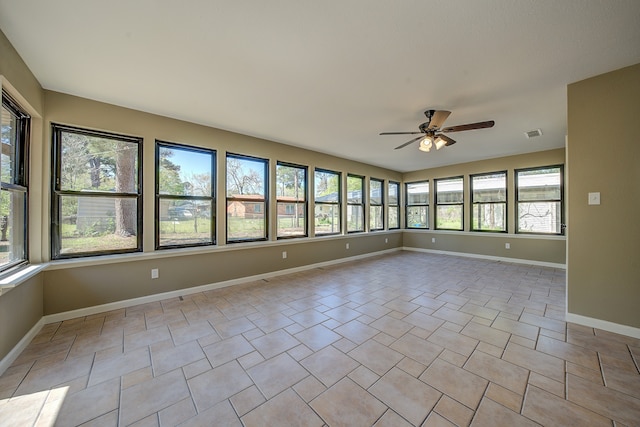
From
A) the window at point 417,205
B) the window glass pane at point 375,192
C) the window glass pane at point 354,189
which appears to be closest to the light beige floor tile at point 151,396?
the window glass pane at point 354,189

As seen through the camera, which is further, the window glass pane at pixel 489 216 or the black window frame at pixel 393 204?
the black window frame at pixel 393 204

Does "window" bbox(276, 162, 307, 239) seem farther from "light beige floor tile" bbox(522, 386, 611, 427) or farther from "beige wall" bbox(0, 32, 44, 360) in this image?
"light beige floor tile" bbox(522, 386, 611, 427)

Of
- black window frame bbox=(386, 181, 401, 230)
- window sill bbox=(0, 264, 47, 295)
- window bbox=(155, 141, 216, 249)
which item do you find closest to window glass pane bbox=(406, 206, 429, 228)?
black window frame bbox=(386, 181, 401, 230)

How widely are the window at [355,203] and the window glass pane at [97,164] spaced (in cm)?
436

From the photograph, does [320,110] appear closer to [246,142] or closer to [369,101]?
[369,101]

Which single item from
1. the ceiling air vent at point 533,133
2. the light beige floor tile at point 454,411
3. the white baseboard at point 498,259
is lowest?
the light beige floor tile at point 454,411

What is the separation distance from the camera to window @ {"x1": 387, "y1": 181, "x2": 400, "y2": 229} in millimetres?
7511

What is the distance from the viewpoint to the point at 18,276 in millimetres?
2064

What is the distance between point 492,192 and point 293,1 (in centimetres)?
640

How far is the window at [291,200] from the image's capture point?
4695 millimetres

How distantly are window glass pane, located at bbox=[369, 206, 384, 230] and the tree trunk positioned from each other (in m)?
5.39

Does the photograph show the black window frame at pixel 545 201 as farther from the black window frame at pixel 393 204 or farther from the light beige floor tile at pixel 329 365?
the light beige floor tile at pixel 329 365

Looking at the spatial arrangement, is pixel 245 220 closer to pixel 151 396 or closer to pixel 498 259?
pixel 151 396

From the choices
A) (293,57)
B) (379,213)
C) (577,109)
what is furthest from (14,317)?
(379,213)
